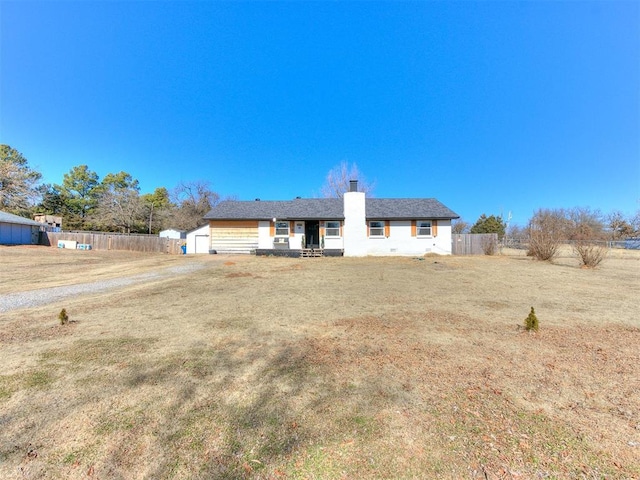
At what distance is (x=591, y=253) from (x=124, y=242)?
34.2 m

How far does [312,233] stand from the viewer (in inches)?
840

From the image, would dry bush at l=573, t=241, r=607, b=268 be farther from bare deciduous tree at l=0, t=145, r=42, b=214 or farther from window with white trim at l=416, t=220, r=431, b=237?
bare deciduous tree at l=0, t=145, r=42, b=214

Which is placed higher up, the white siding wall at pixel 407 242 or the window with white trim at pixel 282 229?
the window with white trim at pixel 282 229

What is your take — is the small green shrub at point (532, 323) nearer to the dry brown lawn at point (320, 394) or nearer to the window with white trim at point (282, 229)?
the dry brown lawn at point (320, 394)

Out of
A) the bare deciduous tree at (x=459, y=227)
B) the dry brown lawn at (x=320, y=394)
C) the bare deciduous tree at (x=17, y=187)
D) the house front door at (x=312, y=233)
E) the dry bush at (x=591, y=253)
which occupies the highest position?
the bare deciduous tree at (x=17, y=187)

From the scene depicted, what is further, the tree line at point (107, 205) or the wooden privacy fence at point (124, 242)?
the tree line at point (107, 205)

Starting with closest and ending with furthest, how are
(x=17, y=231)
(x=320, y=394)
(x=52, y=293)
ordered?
1. (x=320, y=394)
2. (x=52, y=293)
3. (x=17, y=231)

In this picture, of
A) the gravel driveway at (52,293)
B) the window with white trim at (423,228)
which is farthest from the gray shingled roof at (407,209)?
the gravel driveway at (52,293)

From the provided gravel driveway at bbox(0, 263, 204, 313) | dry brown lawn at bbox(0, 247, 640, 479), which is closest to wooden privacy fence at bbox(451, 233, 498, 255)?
dry brown lawn at bbox(0, 247, 640, 479)

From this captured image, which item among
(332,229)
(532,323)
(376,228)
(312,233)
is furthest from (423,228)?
(532,323)

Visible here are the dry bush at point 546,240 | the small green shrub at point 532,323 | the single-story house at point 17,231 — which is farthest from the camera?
the single-story house at point 17,231

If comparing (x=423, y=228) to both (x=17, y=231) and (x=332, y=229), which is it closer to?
(x=332, y=229)

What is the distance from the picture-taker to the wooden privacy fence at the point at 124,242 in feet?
80.5

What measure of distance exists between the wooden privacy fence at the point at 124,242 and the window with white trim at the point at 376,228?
16.2 metres
